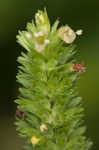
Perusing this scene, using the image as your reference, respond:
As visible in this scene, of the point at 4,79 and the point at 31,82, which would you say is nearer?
the point at 31,82

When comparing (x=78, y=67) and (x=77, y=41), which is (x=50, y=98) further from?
(x=77, y=41)

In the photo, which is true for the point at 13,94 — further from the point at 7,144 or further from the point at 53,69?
the point at 53,69

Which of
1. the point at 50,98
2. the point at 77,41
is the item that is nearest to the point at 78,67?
the point at 50,98

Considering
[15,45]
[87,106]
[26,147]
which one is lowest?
[26,147]

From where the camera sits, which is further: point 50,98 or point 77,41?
point 77,41

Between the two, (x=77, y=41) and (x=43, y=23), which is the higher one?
(x=77, y=41)

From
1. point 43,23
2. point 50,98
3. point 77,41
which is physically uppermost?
point 77,41

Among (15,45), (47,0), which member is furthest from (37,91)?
(15,45)
